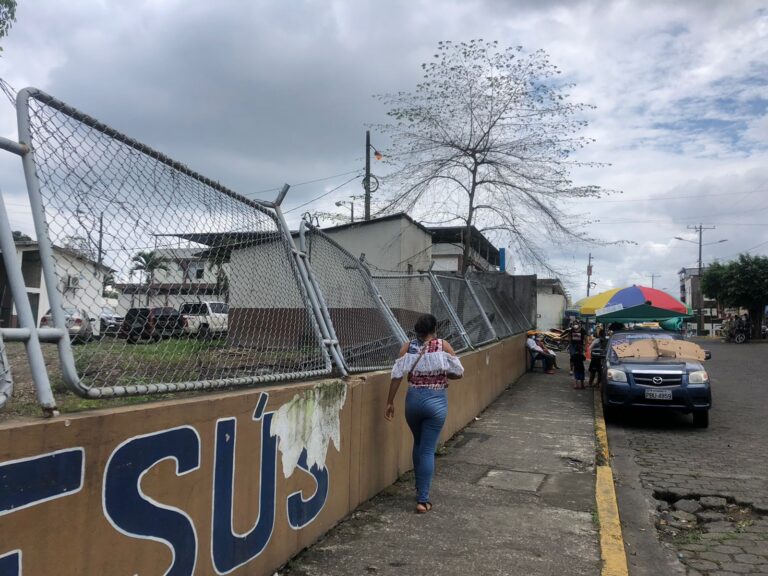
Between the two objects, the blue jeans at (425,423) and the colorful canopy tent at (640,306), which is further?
the colorful canopy tent at (640,306)

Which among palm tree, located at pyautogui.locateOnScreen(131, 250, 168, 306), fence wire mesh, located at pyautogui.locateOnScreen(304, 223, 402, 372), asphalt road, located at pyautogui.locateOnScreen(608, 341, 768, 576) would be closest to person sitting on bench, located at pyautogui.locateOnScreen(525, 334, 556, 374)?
Answer: asphalt road, located at pyautogui.locateOnScreen(608, 341, 768, 576)

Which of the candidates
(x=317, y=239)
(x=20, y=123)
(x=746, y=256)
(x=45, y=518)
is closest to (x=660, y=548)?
(x=317, y=239)

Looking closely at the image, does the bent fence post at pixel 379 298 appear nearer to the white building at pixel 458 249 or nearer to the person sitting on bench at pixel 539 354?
the white building at pixel 458 249

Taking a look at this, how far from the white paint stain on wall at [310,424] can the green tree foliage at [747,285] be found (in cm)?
4191

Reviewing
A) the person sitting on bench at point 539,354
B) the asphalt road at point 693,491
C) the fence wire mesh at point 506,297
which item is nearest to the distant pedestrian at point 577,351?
the fence wire mesh at point 506,297

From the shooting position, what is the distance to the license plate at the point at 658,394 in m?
9.20

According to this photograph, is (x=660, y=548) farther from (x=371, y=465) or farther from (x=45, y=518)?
(x=45, y=518)

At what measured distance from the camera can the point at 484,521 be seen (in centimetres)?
478

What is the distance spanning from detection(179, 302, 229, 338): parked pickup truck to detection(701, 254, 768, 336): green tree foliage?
42972mm

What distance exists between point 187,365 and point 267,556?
123cm

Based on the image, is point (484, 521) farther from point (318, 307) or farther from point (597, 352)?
point (597, 352)

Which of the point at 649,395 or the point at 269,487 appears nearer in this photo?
the point at 269,487

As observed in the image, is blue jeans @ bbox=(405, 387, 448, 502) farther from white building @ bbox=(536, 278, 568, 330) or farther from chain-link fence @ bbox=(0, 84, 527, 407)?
white building @ bbox=(536, 278, 568, 330)

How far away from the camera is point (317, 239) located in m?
5.41
